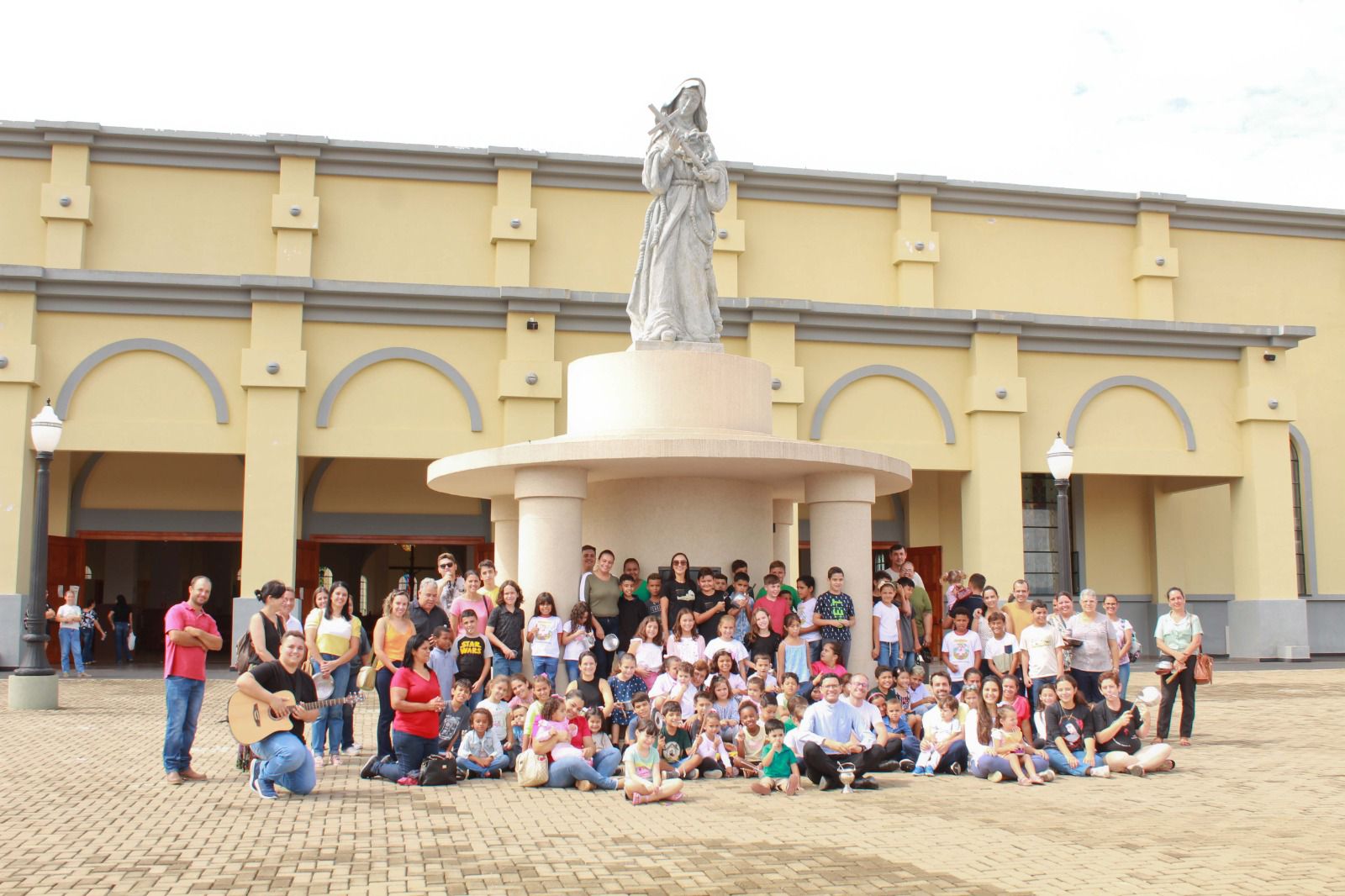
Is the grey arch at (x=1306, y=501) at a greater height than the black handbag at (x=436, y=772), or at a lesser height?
greater

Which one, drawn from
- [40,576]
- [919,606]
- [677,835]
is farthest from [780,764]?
[40,576]

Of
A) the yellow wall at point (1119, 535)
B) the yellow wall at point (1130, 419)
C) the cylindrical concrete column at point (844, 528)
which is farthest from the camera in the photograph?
the yellow wall at point (1119, 535)

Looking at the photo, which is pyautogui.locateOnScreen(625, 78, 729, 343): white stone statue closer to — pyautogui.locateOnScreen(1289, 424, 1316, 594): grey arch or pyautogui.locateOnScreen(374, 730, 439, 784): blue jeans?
pyautogui.locateOnScreen(374, 730, 439, 784): blue jeans

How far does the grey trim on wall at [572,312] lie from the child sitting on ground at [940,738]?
13.5m

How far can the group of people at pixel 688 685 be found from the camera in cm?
969

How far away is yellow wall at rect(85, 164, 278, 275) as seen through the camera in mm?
25297

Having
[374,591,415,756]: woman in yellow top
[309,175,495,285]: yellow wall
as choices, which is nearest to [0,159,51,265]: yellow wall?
[309,175,495,285]: yellow wall

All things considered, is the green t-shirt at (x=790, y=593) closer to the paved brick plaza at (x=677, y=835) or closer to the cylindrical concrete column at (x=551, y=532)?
the cylindrical concrete column at (x=551, y=532)

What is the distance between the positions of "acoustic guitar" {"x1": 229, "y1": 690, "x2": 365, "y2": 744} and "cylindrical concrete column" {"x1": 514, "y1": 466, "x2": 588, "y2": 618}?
3.87m

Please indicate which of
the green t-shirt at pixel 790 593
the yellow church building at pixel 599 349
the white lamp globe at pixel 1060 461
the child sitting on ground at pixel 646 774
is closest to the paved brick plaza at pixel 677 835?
the child sitting on ground at pixel 646 774

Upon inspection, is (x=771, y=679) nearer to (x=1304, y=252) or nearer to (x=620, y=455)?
(x=620, y=455)

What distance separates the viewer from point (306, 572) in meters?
24.2

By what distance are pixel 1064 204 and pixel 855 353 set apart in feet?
25.2

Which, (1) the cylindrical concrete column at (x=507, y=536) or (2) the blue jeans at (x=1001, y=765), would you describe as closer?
(2) the blue jeans at (x=1001, y=765)
